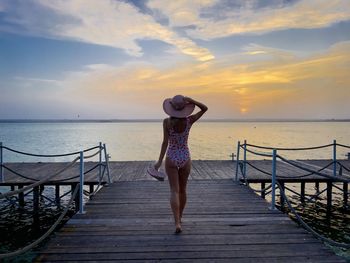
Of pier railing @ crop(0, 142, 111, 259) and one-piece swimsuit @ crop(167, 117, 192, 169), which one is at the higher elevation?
one-piece swimsuit @ crop(167, 117, 192, 169)

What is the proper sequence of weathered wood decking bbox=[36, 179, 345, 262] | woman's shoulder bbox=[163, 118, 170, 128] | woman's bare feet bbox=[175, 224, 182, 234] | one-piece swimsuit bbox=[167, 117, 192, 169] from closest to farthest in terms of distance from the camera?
weathered wood decking bbox=[36, 179, 345, 262], woman's shoulder bbox=[163, 118, 170, 128], one-piece swimsuit bbox=[167, 117, 192, 169], woman's bare feet bbox=[175, 224, 182, 234]

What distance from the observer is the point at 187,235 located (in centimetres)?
506

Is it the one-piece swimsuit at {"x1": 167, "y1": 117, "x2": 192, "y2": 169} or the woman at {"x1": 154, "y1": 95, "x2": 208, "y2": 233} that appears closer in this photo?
the woman at {"x1": 154, "y1": 95, "x2": 208, "y2": 233}

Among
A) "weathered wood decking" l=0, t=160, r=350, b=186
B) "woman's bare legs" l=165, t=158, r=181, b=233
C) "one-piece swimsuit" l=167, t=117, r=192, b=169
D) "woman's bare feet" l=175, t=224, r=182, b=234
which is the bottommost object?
"weathered wood decking" l=0, t=160, r=350, b=186

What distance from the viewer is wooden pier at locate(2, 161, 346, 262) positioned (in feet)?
14.1

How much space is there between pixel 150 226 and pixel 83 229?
49.1 inches

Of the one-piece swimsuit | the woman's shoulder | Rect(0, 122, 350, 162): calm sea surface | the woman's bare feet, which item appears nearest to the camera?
the woman's shoulder

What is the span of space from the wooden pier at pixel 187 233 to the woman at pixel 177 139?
604 millimetres

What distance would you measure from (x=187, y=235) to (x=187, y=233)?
10 centimetres

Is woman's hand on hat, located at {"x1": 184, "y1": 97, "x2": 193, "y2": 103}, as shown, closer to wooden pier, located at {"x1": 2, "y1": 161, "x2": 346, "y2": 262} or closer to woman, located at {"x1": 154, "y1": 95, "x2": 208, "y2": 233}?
woman, located at {"x1": 154, "y1": 95, "x2": 208, "y2": 233}

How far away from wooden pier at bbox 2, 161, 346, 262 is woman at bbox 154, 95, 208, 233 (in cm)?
60

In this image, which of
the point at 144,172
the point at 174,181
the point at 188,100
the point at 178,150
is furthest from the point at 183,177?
the point at 144,172

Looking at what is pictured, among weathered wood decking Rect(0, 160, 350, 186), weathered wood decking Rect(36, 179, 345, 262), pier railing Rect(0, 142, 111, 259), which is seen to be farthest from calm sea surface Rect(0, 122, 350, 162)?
weathered wood decking Rect(36, 179, 345, 262)

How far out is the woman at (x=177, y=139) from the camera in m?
4.66
